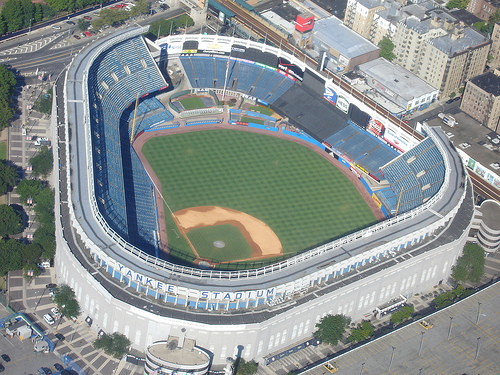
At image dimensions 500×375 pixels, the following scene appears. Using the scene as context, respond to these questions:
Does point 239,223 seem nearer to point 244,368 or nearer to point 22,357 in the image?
point 244,368

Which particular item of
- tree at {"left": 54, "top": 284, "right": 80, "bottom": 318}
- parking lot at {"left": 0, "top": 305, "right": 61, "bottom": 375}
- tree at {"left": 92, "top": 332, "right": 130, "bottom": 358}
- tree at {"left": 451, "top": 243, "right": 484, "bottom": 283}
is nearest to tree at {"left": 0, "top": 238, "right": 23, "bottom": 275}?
tree at {"left": 54, "top": 284, "right": 80, "bottom": 318}

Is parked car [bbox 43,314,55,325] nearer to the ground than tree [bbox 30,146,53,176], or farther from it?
nearer to the ground

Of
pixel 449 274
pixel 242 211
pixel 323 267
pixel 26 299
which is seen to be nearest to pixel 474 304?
pixel 449 274

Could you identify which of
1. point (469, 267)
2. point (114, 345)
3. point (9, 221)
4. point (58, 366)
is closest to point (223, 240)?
point (114, 345)

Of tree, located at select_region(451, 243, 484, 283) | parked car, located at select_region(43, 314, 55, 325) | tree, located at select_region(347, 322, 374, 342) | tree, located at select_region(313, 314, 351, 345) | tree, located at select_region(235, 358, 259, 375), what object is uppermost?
tree, located at select_region(451, 243, 484, 283)

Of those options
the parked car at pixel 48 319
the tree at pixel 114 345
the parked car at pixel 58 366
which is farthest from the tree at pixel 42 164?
the parked car at pixel 58 366

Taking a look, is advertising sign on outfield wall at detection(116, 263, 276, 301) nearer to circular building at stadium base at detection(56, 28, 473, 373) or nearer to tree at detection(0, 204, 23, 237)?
circular building at stadium base at detection(56, 28, 473, 373)
